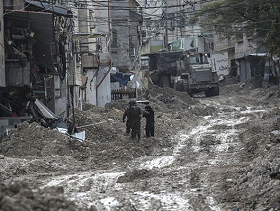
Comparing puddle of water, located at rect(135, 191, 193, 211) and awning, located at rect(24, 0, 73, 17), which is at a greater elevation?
awning, located at rect(24, 0, 73, 17)

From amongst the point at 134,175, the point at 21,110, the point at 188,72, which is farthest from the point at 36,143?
the point at 188,72

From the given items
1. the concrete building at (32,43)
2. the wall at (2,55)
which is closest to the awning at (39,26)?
the concrete building at (32,43)

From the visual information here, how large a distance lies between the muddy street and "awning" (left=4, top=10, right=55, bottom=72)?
3416mm

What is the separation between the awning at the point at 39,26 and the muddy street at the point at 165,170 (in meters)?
3.42

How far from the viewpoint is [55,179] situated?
29.8 feet

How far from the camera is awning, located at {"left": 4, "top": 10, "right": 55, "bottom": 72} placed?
16047 millimetres

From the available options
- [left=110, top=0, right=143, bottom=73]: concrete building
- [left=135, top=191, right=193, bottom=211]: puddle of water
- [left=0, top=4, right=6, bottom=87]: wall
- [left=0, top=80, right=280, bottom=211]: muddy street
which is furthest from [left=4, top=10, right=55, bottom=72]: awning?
[left=110, top=0, right=143, bottom=73]: concrete building

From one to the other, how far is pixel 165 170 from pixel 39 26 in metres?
9.16

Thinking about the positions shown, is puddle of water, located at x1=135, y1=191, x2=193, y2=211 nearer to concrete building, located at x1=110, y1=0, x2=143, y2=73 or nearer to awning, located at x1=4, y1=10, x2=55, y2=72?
awning, located at x1=4, y1=10, x2=55, y2=72

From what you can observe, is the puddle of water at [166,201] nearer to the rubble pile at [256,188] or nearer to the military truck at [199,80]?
the rubble pile at [256,188]

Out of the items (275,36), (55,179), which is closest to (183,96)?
(275,36)

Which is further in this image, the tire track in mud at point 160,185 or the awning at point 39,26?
the awning at point 39,26

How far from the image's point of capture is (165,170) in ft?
33.0

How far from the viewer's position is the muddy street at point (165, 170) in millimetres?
7031
